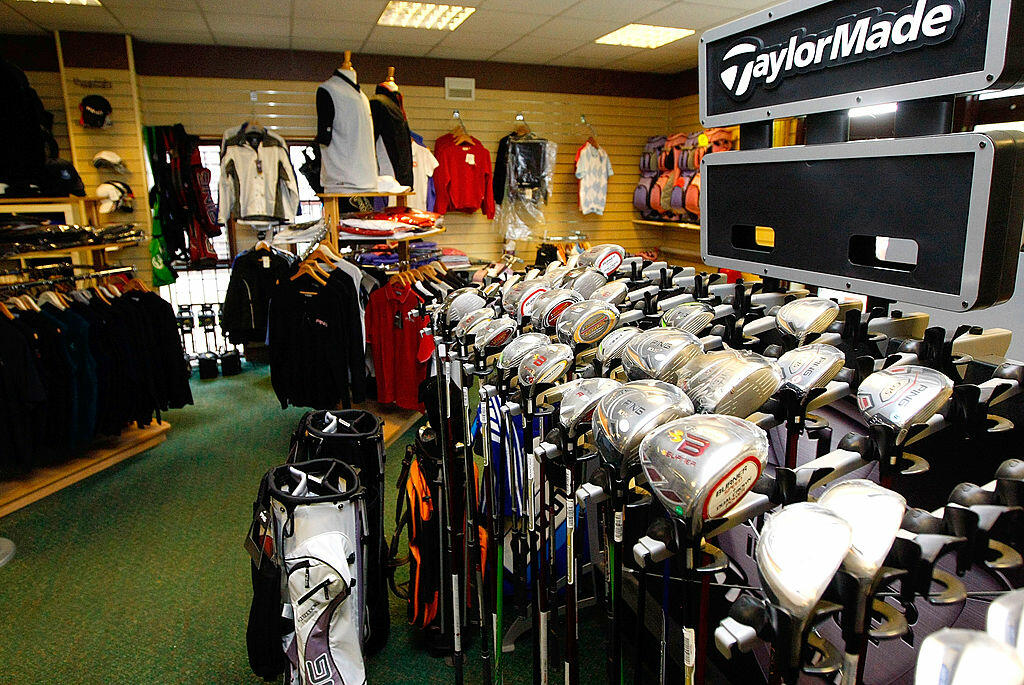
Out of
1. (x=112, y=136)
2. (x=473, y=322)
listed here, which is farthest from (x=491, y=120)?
(x=473, y=322)

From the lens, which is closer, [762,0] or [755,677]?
[755,677]

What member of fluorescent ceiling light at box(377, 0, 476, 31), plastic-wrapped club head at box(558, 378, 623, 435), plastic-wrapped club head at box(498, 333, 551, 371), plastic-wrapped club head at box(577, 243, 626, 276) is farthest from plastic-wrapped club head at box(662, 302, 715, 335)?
fluorescent ceiling light at box(377, 0, 476, 31)

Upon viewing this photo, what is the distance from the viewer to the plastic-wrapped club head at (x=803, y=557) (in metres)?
0.79

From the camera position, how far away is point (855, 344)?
1.92 m

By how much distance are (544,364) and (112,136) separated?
19.6 feet

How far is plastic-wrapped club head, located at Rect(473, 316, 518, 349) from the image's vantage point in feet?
6.66

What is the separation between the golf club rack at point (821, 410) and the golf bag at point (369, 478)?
1.92 feet

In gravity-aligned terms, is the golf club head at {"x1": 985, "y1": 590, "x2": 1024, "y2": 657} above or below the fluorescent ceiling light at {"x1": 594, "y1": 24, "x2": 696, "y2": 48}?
below

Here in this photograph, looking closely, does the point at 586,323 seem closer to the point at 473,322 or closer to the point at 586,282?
the point at 473,322

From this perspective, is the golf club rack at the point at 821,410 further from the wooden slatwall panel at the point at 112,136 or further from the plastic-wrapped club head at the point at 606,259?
the wooden slatwall panel at the point at 112,136

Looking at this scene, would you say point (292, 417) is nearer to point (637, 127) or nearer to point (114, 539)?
point (114, 539)

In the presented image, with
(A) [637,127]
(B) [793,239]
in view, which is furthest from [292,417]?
(A) [637,127]

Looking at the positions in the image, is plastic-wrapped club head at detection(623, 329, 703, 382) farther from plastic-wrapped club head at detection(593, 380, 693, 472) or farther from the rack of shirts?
the rack of shirts

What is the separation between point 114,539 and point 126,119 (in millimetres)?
4289
